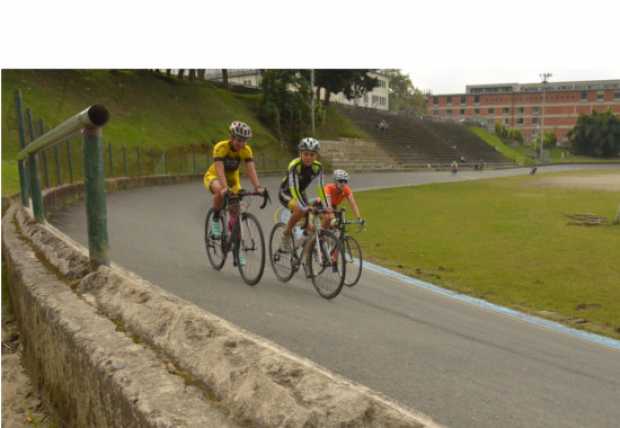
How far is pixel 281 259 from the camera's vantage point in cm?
713

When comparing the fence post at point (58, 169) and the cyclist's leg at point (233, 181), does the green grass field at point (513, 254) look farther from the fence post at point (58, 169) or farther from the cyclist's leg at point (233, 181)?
the fence post at point (58, 169)

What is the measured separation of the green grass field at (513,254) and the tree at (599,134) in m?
77.8

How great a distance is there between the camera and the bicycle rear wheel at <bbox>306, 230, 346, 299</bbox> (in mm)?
6238

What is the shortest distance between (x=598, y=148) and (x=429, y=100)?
47.6 metres

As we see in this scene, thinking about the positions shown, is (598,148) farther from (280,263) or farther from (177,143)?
(280,263)

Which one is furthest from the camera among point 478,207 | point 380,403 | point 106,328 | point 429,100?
point 429,100

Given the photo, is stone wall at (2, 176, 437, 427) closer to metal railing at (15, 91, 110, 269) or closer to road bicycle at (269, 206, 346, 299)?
metal railing at (15, 91, 110, 269)

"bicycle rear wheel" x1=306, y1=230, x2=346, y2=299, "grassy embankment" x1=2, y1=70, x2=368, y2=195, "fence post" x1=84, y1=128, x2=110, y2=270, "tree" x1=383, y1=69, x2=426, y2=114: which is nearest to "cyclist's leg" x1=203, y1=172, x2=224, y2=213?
"bicycle rear wheel" x1=306, y1=230, x2=346, y2=299

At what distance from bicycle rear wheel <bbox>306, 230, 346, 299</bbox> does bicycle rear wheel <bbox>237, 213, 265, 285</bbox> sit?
637 mm

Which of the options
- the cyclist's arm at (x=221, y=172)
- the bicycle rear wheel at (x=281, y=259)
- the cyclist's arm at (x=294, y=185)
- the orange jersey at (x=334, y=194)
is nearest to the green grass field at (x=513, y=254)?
the orange jersey at (x=334, y=194)

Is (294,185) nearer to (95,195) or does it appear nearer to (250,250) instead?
(250,250)

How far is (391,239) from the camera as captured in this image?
1164cm

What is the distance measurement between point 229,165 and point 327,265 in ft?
5.81

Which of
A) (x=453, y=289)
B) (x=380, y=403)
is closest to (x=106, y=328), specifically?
(x=380, y=403)
